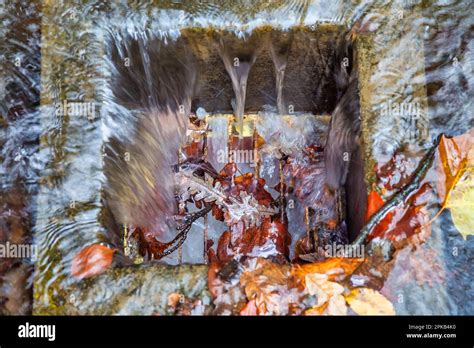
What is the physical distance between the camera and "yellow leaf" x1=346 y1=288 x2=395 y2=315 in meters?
2.08

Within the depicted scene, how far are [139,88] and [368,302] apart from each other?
1.65m

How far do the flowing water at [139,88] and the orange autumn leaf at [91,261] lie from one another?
4 cm

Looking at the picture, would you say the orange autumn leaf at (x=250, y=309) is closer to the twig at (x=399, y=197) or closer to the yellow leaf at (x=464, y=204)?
the twig at (x=399, y=197)

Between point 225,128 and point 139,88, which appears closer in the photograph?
point 139,88

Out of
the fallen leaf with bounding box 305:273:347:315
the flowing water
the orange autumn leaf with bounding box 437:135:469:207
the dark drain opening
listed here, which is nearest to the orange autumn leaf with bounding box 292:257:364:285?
the fallen leaf with bounding box 305:273:347:315

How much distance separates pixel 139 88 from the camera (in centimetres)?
282

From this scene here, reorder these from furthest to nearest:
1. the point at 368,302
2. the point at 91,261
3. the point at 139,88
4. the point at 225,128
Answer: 1. the point at 225,128
2. the point at 139,88
3. the point at 91,261
4. the point at 368,302

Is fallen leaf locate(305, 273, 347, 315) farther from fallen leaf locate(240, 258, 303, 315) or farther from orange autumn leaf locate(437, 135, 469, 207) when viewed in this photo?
orange autumn leaf locate(437, 135, 469, 207)

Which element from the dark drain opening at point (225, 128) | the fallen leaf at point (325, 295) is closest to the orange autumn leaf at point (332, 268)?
the fallen leaf at point (325, 295)

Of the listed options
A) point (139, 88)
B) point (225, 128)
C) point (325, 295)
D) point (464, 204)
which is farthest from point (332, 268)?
point (225, 128)

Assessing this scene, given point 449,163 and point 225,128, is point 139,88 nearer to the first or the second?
point 225,128

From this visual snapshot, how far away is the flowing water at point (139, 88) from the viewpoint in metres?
2.25

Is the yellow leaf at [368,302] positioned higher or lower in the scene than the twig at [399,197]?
lower

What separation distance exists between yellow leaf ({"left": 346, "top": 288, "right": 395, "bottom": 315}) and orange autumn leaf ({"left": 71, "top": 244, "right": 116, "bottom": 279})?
41.2 inches
